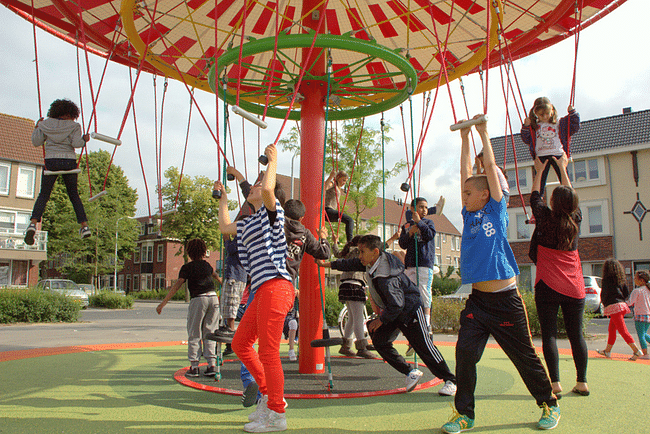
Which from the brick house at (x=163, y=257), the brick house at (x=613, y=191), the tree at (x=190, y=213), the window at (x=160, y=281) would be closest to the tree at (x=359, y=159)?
the brick house at (x=613, y=191)

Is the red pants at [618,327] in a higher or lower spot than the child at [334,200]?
lower

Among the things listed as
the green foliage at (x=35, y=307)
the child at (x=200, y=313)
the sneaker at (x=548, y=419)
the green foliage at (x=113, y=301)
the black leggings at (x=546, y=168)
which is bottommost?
the green foliage at (x=113, y=301)

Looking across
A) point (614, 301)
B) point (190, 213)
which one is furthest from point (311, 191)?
point (190, 213)

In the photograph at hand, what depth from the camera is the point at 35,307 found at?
1602 cm

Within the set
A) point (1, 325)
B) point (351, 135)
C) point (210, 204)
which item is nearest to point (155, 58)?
point (1, 325)

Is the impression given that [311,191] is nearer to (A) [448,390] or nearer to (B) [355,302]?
(B) [355,302]

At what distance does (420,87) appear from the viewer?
774 cm

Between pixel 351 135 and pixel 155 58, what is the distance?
15.2 meters

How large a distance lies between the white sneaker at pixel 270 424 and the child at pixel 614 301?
6243mm

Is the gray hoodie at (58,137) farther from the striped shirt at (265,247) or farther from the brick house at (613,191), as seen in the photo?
the brick house at (613,191)

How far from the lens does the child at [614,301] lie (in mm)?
7477

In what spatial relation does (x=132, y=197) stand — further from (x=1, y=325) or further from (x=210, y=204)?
(x=1, y=325)

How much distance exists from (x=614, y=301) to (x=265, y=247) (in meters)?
6.50

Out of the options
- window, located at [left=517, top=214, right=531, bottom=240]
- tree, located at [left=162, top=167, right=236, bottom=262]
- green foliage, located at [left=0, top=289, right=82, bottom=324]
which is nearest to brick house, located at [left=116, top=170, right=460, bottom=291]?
tree, located at [left=162, top=167, right=236, bottom=262]
